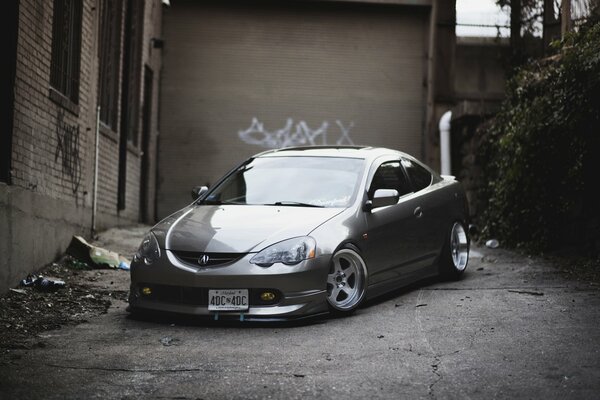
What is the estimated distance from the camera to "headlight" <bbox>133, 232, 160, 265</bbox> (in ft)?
23.3

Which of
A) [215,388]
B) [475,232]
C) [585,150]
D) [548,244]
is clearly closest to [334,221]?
[215,388]

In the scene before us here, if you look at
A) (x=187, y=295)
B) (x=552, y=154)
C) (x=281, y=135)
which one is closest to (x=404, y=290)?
(x=187, y=295)

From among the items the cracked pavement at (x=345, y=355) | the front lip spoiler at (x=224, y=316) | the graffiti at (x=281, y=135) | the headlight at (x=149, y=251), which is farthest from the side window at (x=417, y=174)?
the graffiti at (x=281, y=135)

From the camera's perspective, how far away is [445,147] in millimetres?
16188

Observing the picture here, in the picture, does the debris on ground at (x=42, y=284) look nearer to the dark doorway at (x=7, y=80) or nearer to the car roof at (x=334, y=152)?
the dark doorway at (x=7, y=80)

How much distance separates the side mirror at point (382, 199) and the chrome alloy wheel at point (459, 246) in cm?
175

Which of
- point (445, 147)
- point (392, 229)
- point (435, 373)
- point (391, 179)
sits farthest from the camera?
point (445, 147)

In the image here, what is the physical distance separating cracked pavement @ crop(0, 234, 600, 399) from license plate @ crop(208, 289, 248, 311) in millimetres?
186

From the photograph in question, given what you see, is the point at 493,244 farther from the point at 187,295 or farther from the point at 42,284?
the point at 42,284

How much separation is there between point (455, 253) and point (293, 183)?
2.37 meters

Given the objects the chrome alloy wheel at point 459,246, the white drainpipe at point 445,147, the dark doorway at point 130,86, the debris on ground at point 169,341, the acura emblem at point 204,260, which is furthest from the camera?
the white drainpipe at point 445,147

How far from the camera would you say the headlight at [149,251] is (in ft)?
23.3

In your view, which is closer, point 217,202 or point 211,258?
point 211,258

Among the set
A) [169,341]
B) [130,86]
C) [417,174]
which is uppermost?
[130,86]
